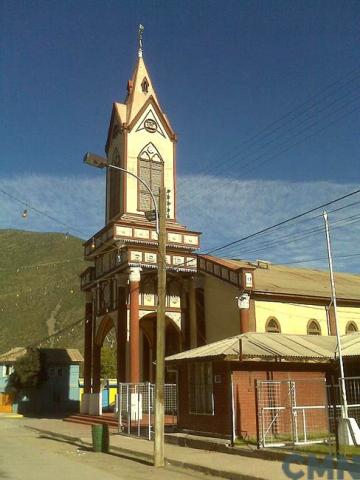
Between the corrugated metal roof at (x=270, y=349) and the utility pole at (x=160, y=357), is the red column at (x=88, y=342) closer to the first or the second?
the corrugated metal roof at (x=270, y=349)

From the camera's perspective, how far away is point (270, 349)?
20.0 metres

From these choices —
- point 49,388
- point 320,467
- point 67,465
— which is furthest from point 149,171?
point 320,467

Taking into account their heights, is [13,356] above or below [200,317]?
below

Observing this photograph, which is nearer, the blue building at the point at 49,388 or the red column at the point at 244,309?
the red column at the point at 244,309

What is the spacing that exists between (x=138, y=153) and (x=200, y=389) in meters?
18.0

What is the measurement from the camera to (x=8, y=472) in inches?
525

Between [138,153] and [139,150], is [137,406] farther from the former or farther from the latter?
[139,150]

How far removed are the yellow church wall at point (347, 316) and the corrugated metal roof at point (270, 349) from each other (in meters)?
9.54

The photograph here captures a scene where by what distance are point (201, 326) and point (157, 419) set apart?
15954mm

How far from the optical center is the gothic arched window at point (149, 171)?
3397 cm

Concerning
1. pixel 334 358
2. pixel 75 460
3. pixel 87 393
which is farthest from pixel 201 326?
pixel 75 460

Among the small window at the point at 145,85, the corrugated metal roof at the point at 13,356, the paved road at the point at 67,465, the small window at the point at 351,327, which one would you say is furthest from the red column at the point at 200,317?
the corrugated metal roof at the point at 13,356

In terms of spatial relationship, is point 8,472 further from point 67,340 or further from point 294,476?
point 67,340

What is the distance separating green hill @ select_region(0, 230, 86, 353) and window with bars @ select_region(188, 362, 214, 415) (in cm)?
8491
